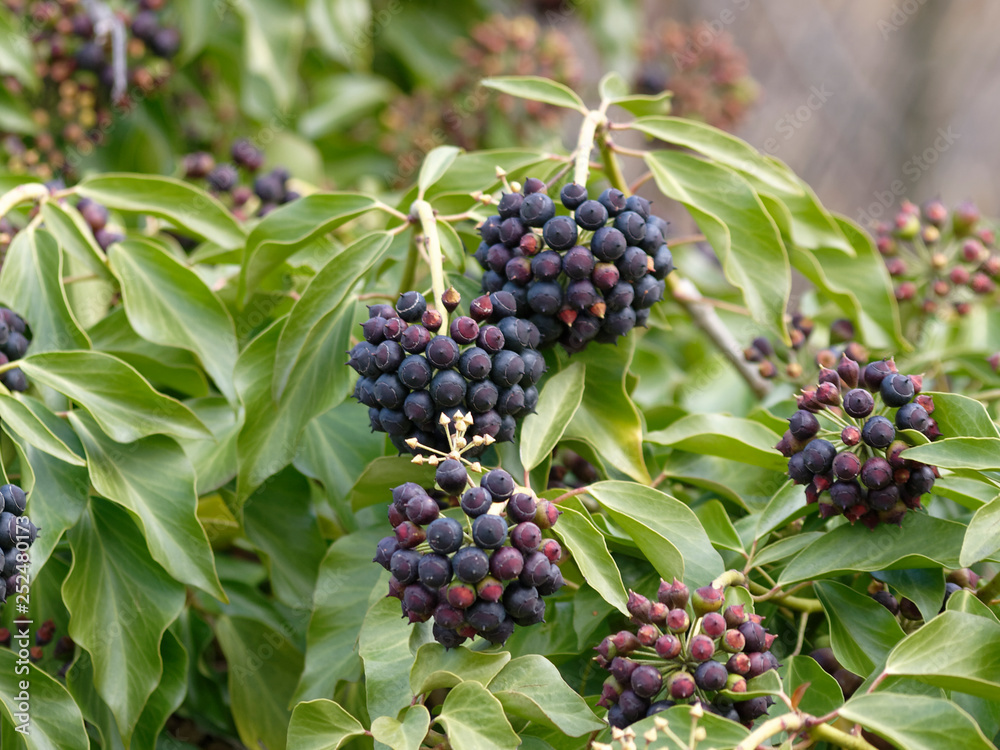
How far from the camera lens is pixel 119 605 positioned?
1.00m

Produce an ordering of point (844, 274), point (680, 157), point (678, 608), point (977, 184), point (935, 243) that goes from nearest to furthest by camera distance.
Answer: point (678, 608) < point (680, 157) < point (844, 274) < point (935, 243) < point (977, 184)

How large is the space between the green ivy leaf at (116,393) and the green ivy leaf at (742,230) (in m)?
0.64

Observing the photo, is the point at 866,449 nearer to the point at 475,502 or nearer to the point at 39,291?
the point at 475,502

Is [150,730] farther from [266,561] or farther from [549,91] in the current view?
[549,91]

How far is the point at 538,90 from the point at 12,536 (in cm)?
83

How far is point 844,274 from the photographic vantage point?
4.27ft

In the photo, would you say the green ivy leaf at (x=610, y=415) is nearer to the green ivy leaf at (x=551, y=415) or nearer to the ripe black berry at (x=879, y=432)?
the green ivy leaf at (x=551, y=415)

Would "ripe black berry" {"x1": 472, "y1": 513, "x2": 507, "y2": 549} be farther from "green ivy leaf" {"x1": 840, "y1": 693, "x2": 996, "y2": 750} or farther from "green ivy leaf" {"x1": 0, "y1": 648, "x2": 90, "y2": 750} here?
"green ivy leaf" {"x1": 0, "y1": 648, "x2": 90, "y2": 750}

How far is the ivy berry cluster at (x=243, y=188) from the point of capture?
1.52m

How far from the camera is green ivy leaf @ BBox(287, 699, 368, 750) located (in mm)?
796

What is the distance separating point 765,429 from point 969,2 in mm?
3848

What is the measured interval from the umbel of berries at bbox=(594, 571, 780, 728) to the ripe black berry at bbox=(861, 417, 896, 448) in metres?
0.22

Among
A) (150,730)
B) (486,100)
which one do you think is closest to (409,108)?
(486,100)

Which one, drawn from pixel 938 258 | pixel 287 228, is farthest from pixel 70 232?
pixel 938 258
